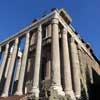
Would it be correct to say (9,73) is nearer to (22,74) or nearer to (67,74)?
(22,74)

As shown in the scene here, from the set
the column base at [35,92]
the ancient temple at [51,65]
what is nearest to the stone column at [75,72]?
the ancient temple at [51,65]

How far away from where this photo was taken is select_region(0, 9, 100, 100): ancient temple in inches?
1024

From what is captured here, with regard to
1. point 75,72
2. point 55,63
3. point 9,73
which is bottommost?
point 55,63

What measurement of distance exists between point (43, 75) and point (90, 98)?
7.87 m

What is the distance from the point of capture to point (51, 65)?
26.5m

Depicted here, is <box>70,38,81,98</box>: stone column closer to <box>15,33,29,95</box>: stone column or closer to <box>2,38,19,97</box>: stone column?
<box>15,33,29,95</box>: stone column

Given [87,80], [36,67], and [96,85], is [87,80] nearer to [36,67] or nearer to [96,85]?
[96,85]

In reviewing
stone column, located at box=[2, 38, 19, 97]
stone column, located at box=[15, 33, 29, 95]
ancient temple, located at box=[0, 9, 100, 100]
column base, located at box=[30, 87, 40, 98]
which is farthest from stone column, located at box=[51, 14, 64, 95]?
stone column, located at box=[2, 38, 19, 97]

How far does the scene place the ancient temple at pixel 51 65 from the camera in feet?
85.3

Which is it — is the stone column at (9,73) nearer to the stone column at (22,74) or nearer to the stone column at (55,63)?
the stone column at (22,74)

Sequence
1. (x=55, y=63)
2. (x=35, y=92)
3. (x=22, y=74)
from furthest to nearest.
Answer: (x=22, y=74), (x=55, y=63), (x=35, y=92)

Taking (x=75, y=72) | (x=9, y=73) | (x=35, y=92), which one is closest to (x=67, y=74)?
(x=75, y=72)

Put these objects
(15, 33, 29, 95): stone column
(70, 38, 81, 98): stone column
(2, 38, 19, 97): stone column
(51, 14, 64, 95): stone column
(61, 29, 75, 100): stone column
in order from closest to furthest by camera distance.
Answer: (51, 14, 64, 95): stone column → (61, 29, 75, 100): stone column → (15, 33, 29, 95): stone column → (70, 38, 81, 98): stone column → (2, 38, 19, 97): stone column

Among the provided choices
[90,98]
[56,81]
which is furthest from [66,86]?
[90,98]
